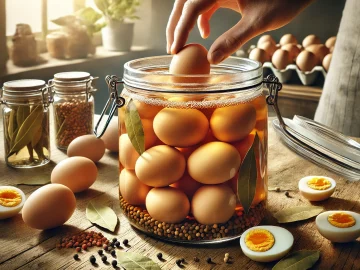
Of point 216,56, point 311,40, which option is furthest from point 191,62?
point 311,40

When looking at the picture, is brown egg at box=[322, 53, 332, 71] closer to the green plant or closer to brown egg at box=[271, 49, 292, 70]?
brown egg at box=[271, 49, 292, 70]

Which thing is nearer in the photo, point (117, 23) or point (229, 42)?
point (229, 42)

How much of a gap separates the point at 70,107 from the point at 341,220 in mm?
705

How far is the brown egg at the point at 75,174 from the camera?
901 mm

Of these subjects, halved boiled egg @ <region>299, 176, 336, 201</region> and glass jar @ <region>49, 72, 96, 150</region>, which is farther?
glass jar @ <region>49, 72, 96, 150</region>

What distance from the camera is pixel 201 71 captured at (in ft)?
2.40

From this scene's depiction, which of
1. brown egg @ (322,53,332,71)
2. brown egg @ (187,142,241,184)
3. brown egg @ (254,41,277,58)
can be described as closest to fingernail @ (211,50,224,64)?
brown egg @ (187,142,241,184)

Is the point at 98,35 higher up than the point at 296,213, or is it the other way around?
the point at 98,35

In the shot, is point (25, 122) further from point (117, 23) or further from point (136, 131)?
point (117, 23)

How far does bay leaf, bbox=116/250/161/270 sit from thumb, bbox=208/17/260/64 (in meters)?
0.31

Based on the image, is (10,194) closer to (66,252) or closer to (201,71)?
(66,252)

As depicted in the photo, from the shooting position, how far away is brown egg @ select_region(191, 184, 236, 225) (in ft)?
2.27

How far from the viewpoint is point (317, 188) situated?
2.96 feet

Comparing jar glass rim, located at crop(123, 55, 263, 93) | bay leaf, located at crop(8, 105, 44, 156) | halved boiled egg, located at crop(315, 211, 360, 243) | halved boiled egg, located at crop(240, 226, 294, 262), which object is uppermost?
jar glass rim, located at crop(123, 55, 263, 93)
